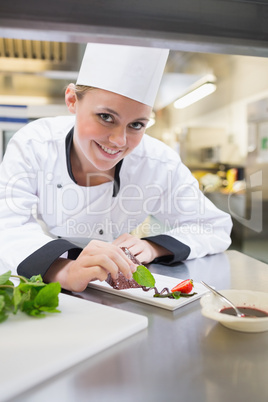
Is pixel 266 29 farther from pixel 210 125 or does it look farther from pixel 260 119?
pixel 210 125

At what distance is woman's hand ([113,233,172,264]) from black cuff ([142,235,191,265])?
0.05 ft

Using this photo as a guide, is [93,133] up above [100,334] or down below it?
above

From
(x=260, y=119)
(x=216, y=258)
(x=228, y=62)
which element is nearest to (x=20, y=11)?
(x=216, y=258)

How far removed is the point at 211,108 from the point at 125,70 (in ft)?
16.3

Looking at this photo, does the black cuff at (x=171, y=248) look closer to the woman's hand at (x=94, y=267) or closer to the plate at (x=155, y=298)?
the plate at (x=155, y=298)

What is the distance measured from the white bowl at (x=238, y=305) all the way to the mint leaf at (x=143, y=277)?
108 mm

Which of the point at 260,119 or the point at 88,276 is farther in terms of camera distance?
the point at 260,119

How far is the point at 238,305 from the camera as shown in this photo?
2.15 feet

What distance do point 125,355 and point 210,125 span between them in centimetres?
566

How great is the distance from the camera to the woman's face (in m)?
1.03

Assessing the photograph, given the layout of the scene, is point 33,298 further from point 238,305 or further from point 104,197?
point 104,197

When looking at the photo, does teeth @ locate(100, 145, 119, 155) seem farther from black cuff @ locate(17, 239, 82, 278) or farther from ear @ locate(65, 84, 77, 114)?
black cuff @ locate(17, 239, 82, 278)

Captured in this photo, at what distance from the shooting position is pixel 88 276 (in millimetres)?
727

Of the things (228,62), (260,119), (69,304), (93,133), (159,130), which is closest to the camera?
(69,304)
